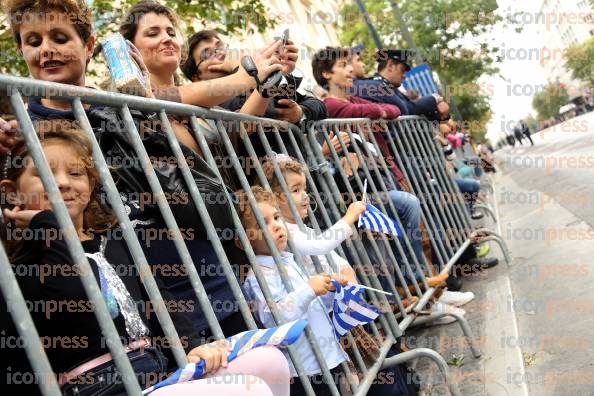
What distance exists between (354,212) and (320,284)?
828mm

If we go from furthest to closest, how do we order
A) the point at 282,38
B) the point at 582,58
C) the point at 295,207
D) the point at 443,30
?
the point at 582,58 < the point at 443,30 < the point at 295,207 < the point at 282,38

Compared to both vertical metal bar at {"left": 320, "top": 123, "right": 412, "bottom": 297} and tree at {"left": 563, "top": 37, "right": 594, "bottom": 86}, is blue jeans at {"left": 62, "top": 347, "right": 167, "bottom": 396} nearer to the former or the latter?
vertical metal bar at {"left": 320, "top": 123, "right": 412, "bottom": 297}

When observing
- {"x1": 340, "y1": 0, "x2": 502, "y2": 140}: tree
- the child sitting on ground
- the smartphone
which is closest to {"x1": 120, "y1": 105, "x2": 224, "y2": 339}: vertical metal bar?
the child sitting on ground

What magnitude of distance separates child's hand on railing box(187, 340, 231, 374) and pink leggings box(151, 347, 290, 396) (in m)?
0.02

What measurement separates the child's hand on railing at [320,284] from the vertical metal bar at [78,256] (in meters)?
0.97

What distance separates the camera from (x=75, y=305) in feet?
5.06

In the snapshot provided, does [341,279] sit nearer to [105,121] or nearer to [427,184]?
[105,121]

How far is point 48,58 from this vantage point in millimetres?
2154

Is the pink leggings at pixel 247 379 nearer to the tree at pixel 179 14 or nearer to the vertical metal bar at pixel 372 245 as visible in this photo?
the vertical metal bar at pixel 372 245

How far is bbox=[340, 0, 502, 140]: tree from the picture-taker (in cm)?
2348

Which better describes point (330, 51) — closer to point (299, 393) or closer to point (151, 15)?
point (151, 15)

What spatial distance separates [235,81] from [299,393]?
4.37 ft

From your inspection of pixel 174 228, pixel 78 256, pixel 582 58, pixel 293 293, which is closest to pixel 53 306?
pixel 78 256

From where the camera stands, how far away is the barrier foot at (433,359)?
2752 mm
